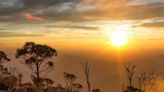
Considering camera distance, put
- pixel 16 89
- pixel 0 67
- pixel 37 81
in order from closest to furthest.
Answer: pixel 16 89 → pixel 37 81 → pixel 0 67

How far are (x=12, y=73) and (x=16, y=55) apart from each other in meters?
26.7

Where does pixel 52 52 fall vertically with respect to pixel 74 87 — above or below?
above

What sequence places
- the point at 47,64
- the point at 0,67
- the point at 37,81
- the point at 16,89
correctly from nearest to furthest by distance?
the point at 16,89 → the point at 37,81 → the point at 47,64 → the point at 0,67

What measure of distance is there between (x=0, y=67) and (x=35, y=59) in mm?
26172

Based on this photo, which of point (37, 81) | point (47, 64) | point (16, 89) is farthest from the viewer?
point (47, 64)

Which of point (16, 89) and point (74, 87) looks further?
point (74, 87)

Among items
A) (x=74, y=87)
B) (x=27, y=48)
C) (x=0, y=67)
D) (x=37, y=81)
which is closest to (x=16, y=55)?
(x=27, y=48)

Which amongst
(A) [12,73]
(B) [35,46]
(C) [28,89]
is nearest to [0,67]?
(A) [12,73]

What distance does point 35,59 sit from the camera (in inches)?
3472

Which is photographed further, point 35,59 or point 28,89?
point 35,59

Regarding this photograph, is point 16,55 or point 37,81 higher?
point 16,55

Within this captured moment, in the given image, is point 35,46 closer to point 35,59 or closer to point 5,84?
point 35,59

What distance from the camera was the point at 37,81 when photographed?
276ft

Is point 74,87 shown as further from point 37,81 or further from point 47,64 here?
point 37,81
